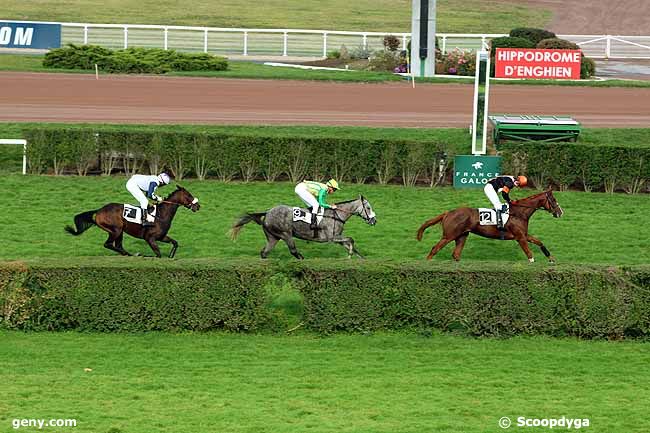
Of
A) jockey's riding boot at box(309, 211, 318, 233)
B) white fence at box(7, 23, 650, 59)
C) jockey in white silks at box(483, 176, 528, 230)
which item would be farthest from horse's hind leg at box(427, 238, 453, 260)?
white fence at box(7, 23, 650, 59)

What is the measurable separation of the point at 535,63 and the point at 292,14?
80.8ft

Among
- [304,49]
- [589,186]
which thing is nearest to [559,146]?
[589,186]

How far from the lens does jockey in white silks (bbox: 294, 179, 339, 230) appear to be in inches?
728

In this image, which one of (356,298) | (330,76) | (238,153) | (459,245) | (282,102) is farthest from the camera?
(330,76)

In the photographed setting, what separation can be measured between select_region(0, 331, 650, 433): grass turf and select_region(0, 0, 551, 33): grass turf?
43868 mm

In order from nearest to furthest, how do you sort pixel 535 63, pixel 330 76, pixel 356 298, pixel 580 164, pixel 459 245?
1. pixel 356 298
2. pixel 459 245
3. pixel 580 164
4. pixel 330 76
5. pixel 535 63

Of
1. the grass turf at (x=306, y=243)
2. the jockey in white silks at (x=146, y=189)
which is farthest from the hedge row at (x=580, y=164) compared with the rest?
the jockey in white silks at (x=146, y=189)

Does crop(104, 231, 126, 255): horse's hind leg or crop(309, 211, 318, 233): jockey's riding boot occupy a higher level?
crop(309, 211, 318, 233): jockey's riding boot

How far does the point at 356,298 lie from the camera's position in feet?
51.6

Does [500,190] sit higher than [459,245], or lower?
higher

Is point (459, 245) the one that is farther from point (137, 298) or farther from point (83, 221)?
point (83, 221)

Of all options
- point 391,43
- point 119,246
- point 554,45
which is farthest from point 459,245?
point 391,43

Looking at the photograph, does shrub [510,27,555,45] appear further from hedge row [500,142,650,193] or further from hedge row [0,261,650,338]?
hedge row [0,261,650,338]

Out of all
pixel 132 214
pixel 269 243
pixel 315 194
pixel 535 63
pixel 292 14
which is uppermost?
pixel 292 14
